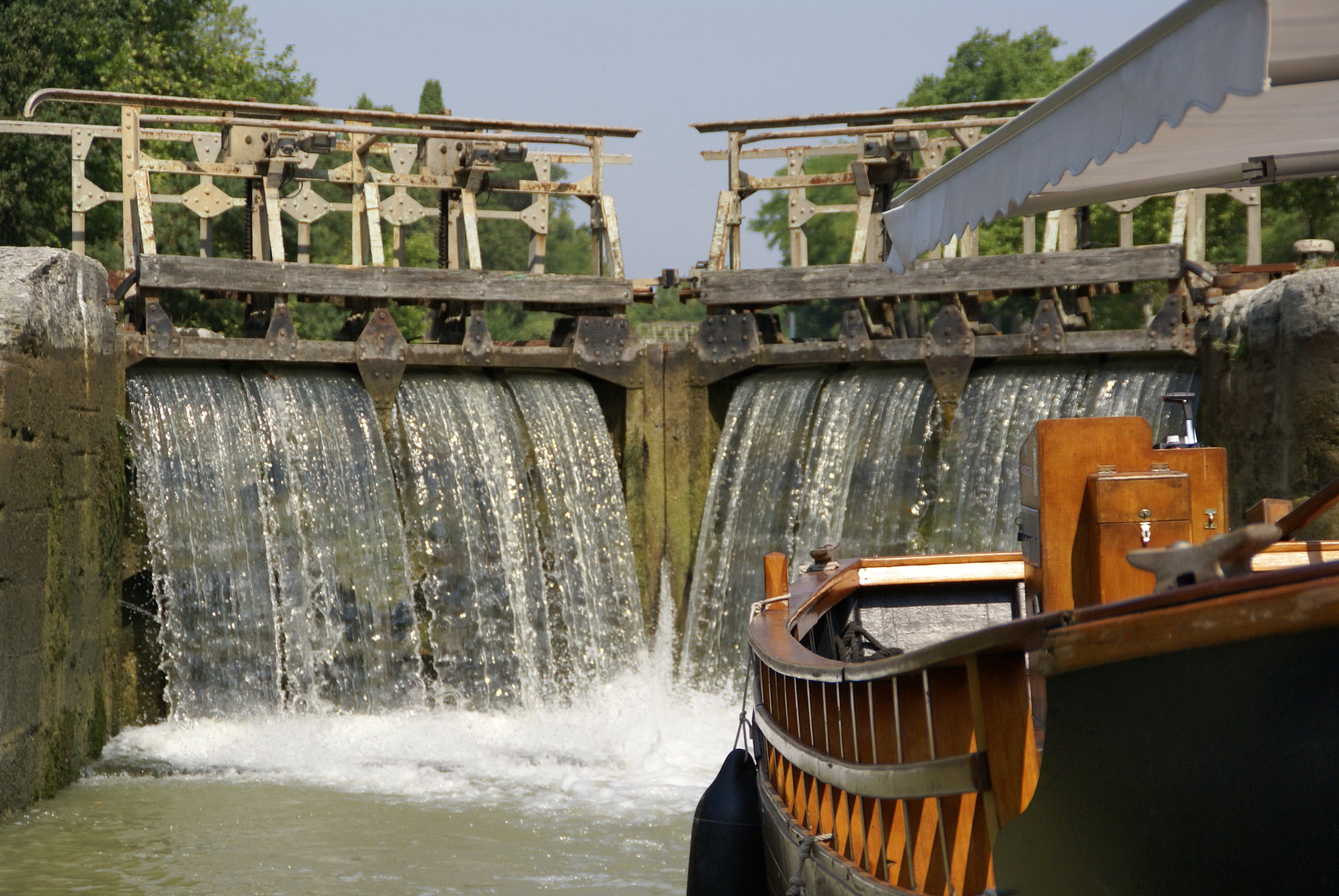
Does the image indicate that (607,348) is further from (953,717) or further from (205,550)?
(953,717)

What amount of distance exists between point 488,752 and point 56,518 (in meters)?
3.24

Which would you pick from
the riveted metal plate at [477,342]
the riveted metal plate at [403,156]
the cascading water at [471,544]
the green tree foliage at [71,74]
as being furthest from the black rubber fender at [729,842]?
the green tree foliage at [71,74]

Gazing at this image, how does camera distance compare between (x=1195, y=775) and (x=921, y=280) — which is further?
(x=921, y=280)

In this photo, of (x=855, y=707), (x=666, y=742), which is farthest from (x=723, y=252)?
(x=855, y=707)

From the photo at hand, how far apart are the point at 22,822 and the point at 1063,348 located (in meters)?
7.59

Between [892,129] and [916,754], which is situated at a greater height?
[892,129]

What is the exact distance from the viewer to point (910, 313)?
12852mm

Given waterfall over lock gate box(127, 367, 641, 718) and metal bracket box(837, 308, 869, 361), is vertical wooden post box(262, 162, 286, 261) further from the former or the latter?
metal bracket box(837, 308, 869, 361)

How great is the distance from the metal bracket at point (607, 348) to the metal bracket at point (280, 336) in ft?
7.60

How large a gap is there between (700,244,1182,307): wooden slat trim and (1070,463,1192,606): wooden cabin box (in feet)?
21.1

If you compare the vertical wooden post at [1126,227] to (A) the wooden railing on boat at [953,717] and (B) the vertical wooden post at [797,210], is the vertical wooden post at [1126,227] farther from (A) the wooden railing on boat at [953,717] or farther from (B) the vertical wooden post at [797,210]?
(A) the wooden railing on boat at [953,717]

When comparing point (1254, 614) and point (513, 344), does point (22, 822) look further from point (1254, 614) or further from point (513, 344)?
point (1254, 614)

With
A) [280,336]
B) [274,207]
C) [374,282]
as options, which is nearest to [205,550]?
[280,336]

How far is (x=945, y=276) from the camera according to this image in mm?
11109
